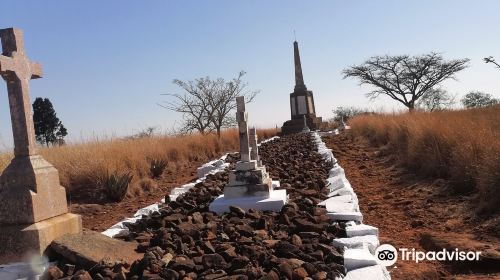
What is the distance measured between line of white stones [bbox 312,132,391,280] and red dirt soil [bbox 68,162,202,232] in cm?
256

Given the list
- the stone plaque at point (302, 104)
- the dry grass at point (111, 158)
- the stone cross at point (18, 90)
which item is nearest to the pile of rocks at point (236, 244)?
the stone cross at point (18, 90)

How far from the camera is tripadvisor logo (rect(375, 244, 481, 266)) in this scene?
3.34 m

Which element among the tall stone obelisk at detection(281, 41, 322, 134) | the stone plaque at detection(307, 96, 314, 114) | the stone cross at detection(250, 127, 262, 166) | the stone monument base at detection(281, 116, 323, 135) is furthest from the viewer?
the stone plaque at detection(307, 96, 314, 114)

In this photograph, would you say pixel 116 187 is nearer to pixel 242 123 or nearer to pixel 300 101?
pixel 242 123

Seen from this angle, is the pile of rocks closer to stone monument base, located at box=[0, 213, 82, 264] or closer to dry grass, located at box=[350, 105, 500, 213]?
stone monument base, located at box=[0, 213, 82, 264]

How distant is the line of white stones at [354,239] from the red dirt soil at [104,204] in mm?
2558

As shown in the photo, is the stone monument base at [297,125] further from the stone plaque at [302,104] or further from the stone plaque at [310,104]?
the stone plaque at [302,104]

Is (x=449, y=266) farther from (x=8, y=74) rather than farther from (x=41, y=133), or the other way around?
(x=41, y=133)

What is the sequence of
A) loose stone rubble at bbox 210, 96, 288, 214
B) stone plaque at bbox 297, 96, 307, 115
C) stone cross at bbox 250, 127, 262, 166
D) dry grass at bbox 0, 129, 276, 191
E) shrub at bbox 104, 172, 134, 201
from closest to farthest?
loose stone rubble at bbox 210, 96, 288, 214
shrub at bbox 104, 172, 134, 201
stone cross at bbox 250, 127, 262, 166
dry grass at bbox 0, 129, 276, 191
stone plaque at bbox 297, 96, 307, 115

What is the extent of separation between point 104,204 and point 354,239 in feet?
14.6

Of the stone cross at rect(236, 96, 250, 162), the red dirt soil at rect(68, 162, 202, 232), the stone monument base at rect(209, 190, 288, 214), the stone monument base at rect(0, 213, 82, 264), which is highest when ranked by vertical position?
the stone cross at rect(236, 96, 250, 162)

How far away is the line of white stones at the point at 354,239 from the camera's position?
2.71m

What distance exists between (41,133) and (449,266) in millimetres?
28849

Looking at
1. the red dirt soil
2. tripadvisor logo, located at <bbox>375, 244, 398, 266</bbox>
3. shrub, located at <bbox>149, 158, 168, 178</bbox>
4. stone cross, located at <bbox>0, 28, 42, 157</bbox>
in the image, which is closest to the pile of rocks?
tripadvisor logo, located at <bbox>375, 244, 398, 266</bbox>
